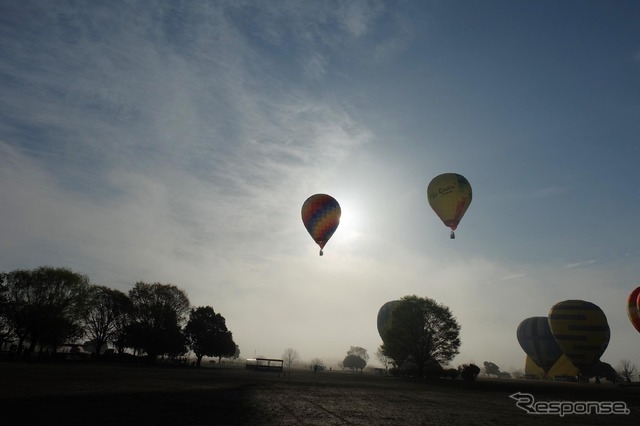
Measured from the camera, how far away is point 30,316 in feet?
178

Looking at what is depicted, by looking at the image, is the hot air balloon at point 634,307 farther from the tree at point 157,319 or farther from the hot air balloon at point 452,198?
the tree at point 157,319

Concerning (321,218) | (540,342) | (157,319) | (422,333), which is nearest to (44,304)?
(157,319)

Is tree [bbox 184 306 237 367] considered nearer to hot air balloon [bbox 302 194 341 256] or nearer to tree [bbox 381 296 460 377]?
tree [bbox 381 296 460 377]

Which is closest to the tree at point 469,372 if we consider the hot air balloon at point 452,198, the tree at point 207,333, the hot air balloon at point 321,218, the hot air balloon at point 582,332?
the hot air balloon at point 582,332

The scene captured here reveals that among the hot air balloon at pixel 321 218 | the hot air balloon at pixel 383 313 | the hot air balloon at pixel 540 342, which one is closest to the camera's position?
the hot air balloon at pixel 321 218

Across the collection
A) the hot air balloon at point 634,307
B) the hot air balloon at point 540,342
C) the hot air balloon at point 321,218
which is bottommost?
the hot air balloon at point 540,342

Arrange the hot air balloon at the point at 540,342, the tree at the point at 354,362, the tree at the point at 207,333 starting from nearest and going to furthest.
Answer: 1. the tree at the point at 207,333
2. the hot air balloon at the point at 540,342
3. the tree at the point at 354,362

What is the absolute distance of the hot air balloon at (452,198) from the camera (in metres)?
38.5

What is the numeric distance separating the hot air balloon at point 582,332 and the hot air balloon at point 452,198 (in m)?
43.0

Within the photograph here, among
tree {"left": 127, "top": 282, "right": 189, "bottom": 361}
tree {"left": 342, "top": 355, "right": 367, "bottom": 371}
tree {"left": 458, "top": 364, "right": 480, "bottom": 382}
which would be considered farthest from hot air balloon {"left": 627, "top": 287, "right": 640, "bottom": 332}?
tree {"left": 342, "top": 355, "right": 367, "bottom": 371}

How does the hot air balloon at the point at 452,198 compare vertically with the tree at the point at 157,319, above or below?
above

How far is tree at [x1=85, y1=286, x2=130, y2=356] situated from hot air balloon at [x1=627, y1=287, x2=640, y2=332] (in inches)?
3366

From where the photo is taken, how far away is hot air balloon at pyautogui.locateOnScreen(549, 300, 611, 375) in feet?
208

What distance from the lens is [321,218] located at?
133ft
